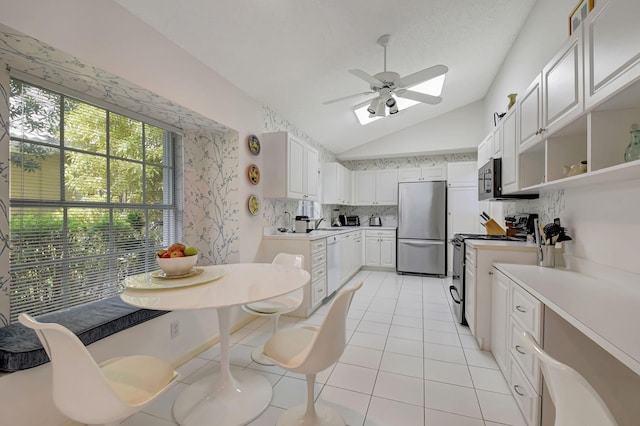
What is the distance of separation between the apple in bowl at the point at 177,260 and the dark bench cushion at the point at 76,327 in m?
0.45

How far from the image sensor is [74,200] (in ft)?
6.14

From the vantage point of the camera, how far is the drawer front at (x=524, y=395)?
1.38 metres

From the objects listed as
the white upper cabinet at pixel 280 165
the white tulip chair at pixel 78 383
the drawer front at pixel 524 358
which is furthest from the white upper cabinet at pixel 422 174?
the white tulip chair at pixel 78 383

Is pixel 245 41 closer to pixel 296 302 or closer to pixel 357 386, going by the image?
pixel 296 302

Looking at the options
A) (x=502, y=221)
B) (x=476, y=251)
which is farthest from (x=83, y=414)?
(x=502, y=221)

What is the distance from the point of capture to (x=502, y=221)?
3.65 meters

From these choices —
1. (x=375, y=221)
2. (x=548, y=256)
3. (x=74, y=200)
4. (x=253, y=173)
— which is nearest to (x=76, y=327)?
(x=74, y=200)

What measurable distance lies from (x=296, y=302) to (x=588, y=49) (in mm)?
2291

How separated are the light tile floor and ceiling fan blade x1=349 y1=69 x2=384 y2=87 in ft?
7.78

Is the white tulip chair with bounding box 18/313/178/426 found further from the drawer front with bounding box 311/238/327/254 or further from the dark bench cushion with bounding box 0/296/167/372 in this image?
the drawer front with bounding box 311/238/327/254

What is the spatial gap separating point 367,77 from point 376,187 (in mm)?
3471

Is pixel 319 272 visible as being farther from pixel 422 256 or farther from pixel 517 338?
pixel 422 256

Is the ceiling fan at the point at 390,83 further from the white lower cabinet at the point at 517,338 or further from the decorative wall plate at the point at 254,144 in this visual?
the white lower cabinet at the point at 517,338

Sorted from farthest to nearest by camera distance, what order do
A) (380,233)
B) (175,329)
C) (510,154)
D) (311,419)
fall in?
(380,233)
(510,154)
(175,329)
(311,419)
